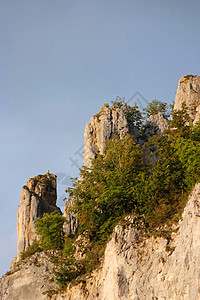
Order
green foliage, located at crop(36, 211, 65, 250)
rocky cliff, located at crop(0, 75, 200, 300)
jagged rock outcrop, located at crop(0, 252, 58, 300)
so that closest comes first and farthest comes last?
rocky cliff, located at crop(0, 75, 200, 300), jagged rock outcrop, located at crop(0, 252, 58, 300), green foliage, located at crop(36, 211, 65, 250)

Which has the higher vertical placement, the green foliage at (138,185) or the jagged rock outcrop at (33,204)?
the jagged rock outcrop at (33,204)

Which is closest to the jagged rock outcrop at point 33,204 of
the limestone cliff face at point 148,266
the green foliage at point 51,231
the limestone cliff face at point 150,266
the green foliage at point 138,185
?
the green foliage at point 51,231

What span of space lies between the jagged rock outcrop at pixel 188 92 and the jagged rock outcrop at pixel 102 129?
213 inches

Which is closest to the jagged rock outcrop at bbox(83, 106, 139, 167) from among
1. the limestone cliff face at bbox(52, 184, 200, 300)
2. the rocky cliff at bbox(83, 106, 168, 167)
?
the rocky cliff at bbox(83, 106, 168, 167)

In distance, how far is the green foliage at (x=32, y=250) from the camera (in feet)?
121

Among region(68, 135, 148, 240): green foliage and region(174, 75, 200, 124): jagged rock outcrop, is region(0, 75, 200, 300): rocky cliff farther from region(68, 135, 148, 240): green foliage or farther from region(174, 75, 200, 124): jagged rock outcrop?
region(174, 75, 200, 124): jagged rock outcrop

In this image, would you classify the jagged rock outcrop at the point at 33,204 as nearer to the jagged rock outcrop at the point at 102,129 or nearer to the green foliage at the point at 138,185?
the jagged rock outcrop at the point at 102,129

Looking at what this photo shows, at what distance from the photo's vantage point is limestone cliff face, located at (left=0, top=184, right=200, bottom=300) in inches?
790

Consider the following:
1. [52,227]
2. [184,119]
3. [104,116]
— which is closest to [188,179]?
[184,119]

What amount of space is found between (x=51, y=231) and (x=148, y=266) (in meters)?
15.6

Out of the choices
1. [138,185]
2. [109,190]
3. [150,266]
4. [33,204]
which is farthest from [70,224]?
[150,266]

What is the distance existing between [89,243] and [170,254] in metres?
9.41

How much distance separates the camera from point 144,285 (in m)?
22.1

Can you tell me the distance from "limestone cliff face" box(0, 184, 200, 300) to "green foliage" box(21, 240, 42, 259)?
988cm
